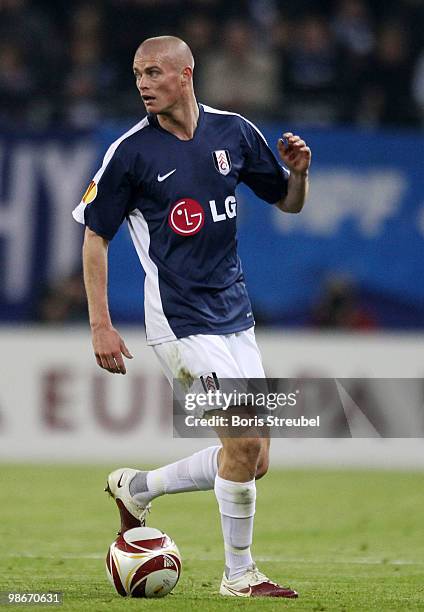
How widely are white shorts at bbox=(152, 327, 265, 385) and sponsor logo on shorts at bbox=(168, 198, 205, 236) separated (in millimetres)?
466

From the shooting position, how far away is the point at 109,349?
5840mm

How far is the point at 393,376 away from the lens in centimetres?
1249

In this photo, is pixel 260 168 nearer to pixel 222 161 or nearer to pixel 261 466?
pixel 222 161

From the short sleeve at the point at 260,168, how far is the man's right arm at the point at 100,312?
84cm

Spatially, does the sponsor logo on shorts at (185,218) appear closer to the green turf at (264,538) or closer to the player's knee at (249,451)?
the player's knee at (249,451)

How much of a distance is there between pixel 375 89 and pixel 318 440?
11.8 ft

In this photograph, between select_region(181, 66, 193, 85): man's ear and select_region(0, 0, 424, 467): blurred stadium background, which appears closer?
select_region(181, 66, 193, 85): man's ear

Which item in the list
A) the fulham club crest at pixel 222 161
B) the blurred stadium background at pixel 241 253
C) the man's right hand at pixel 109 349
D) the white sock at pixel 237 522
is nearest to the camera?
the man's right hand at pixel 109 349

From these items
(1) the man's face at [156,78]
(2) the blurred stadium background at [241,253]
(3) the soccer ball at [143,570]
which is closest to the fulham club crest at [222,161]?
(1) the man's face at [156,78]

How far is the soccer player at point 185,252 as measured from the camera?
235 inches

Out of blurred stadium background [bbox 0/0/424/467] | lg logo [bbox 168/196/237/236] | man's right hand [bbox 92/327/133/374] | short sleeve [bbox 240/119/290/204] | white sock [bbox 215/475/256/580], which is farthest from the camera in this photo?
blurred stadium background [bbox 0/0/424/467]

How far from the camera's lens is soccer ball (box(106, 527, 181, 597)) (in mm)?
6016

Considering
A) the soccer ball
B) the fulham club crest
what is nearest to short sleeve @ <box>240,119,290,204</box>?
the fulham club crest

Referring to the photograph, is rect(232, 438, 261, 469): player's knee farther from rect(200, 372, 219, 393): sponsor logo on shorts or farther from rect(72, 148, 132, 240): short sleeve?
rect(72, 148, 132, 240): short sleeve
